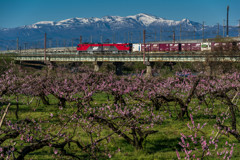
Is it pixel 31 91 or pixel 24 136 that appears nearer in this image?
pixel 24 136

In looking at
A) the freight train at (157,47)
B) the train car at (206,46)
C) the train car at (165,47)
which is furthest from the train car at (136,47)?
the train car at (206,46)

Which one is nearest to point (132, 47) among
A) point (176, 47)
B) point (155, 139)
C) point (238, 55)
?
point (176, 47)

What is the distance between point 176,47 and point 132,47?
1672cm

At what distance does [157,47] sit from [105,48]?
63.4 ft

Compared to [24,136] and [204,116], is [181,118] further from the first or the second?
[24,136]

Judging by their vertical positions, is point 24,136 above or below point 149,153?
above

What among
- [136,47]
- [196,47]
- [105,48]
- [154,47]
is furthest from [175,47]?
[105,48]

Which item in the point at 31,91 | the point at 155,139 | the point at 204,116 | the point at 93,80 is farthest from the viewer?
the point at 93,80

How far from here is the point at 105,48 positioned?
330ft

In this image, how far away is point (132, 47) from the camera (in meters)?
98.2

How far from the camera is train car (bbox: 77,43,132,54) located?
316 ft

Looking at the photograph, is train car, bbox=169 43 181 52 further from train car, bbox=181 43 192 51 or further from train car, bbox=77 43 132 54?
train car, bbox=77 43 132 54

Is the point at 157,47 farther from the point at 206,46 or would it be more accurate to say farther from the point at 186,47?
the point at 206,46

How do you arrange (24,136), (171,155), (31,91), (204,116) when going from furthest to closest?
(31,91)
(204,116)
(171,155)
(24,136)
